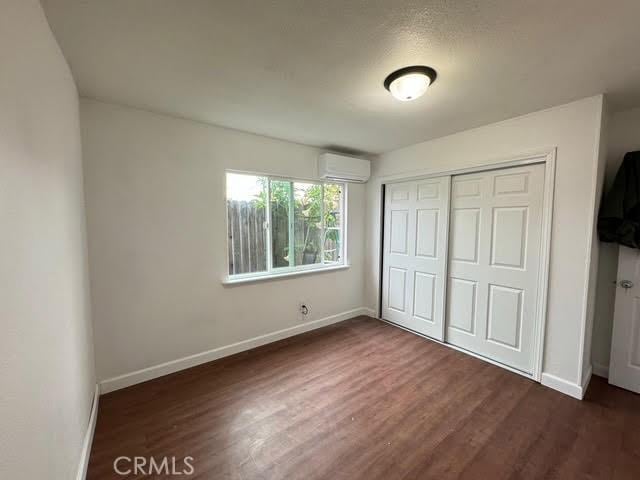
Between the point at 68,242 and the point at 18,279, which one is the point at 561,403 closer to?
the point at 18,279

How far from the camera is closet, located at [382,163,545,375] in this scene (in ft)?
7.96

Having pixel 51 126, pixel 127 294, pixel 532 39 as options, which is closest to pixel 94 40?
pixel 51 126

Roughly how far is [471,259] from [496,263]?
0.24 m

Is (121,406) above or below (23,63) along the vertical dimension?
below

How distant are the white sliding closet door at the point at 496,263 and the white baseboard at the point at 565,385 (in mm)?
146

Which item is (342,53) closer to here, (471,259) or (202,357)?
(471,259)

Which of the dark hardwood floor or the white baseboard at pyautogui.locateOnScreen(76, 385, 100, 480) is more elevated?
the white baseboard at pyautogui.locateOnScreen(76, 385, 100, 480)

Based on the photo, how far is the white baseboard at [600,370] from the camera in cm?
238

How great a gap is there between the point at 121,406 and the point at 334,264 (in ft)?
8.50

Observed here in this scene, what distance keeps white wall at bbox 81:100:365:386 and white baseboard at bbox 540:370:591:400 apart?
8.58 feet

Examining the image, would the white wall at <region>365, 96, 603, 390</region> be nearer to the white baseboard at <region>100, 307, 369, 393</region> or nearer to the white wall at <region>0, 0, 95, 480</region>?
the white baseboard at <region>100, 307, 369, 393</region>

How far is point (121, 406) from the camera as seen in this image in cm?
202

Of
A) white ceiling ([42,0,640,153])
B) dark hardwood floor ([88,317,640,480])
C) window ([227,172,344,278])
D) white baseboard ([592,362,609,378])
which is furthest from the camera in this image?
window ([227,172,344,278])

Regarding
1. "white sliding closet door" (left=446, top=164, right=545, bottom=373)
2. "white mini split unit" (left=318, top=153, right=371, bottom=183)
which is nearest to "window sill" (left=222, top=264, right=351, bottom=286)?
"white mini split unit" (left=318, top=153, right=371, bottom=183)
